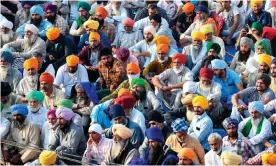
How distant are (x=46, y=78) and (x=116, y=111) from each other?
1971 millimetres

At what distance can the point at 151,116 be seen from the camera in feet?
46.8

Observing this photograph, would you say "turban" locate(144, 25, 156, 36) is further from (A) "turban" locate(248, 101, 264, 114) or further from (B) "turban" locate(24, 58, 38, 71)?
(A) "turban" locate(248, 101, 264, 114)

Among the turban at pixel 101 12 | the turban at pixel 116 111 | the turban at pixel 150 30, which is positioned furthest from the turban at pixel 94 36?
the turban at pixel 116 111

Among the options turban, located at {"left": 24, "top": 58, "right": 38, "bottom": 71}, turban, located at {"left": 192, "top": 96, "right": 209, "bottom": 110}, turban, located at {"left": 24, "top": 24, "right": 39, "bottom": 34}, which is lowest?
turban, located at {"left": 192, "top": 96, "right": 209, "bottom": 110}

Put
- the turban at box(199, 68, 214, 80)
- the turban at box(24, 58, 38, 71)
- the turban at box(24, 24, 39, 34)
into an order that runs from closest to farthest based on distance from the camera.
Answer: the turban at box(199, 68, 214, 80) < the turban at box(24, 58, 38, 71) < the turban at box(24, 24, 39, 34)

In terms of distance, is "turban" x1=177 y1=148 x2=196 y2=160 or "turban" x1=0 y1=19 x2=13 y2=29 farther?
"turban" x1=0 y1=19 x2=13 y2=29

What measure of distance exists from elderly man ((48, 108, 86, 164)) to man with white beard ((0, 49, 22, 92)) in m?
2.31

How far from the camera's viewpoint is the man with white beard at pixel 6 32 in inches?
720

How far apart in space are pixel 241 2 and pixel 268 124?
17.4 feet

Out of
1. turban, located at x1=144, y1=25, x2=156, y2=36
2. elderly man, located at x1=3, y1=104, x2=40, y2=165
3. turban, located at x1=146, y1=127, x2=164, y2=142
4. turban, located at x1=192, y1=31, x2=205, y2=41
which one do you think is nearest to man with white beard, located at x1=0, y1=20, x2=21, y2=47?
turban, located at x1=144, y1=25, x2=156, y2=36

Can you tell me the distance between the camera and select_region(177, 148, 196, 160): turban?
1315 cm

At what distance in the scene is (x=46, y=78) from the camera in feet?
52.2

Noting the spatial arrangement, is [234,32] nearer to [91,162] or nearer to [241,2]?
[241,2]

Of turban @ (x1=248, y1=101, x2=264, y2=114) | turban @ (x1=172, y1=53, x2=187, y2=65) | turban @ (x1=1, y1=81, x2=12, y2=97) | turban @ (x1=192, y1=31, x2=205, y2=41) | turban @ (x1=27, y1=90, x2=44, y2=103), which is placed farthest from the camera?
turban @ (x1=192, y1=31, x2=205, y2=41)
